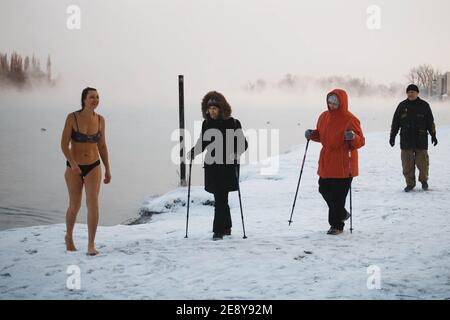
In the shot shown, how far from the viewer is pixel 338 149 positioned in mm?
6488

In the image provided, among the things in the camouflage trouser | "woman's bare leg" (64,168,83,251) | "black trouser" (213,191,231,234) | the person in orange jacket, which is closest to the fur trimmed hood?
"black trouser" (213,191,231,234)

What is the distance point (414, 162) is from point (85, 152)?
6.97 metres

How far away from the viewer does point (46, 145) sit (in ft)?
109

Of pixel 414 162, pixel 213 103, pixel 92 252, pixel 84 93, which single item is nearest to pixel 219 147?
pixel 213 103

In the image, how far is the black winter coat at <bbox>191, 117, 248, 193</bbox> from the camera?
6.42 meters

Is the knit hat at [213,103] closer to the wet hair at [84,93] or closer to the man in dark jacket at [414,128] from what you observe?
the wet hair at [84,93]

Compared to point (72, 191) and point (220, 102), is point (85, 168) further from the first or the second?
point (220, 102)

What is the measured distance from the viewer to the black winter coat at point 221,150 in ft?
21.1

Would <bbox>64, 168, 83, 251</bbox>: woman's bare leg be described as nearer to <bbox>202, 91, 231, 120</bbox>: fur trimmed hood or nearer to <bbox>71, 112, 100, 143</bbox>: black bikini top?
<bbox>71, 112, 100, 143</bbox>: black bikini top

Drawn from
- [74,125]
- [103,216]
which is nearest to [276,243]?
[74,125]

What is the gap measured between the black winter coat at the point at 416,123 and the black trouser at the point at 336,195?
3618 mm

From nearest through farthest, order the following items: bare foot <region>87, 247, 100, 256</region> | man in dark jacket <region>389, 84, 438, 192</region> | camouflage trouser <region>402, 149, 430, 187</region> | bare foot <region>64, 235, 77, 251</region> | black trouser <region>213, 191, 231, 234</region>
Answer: bare foot <region>87, 247, 100, 256</region>
bare foot <region>64, 235, 77, 251</region>
black trouser <region>213, 191, 231, 234</region>
man in dark jacket <region>389, 84, 438, 192</region>
camouflage trouser <region>402, 149, 430, 187</region>
